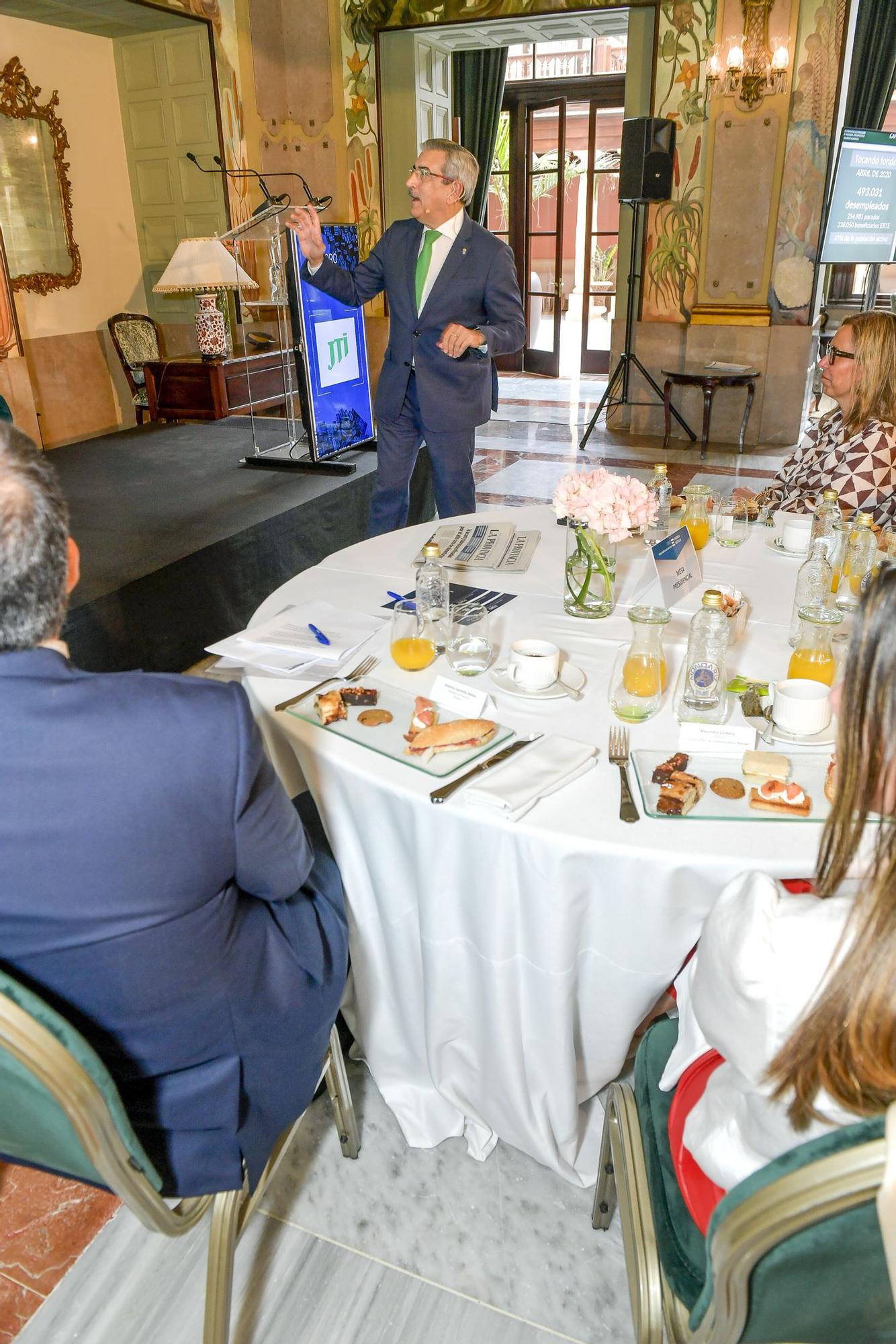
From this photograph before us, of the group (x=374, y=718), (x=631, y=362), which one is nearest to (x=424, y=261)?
(x=374, y=718)

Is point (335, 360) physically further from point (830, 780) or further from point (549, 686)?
point (830, 780)

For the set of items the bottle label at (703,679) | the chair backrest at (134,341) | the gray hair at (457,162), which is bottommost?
the bottle label at (703,679)

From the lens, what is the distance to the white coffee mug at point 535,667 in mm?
1588

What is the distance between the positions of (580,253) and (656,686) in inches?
422

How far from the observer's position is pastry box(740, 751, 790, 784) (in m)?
1.32

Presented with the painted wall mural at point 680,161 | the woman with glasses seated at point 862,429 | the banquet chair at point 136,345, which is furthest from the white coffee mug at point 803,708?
the banquet chair at point 136,345

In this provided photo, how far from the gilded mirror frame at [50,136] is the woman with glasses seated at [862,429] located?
607cm

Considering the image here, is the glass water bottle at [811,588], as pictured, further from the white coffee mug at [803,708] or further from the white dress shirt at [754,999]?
the white dress shirt at [754,999]

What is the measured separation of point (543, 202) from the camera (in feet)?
33.6

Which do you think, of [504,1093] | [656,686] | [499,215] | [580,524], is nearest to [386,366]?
[580,524]

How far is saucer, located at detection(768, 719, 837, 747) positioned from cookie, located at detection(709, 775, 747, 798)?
0.53ft

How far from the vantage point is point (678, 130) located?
6.73 m

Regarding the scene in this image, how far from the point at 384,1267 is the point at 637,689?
3.29 feet

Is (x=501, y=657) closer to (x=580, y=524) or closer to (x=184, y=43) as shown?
(x=580, y=524)
